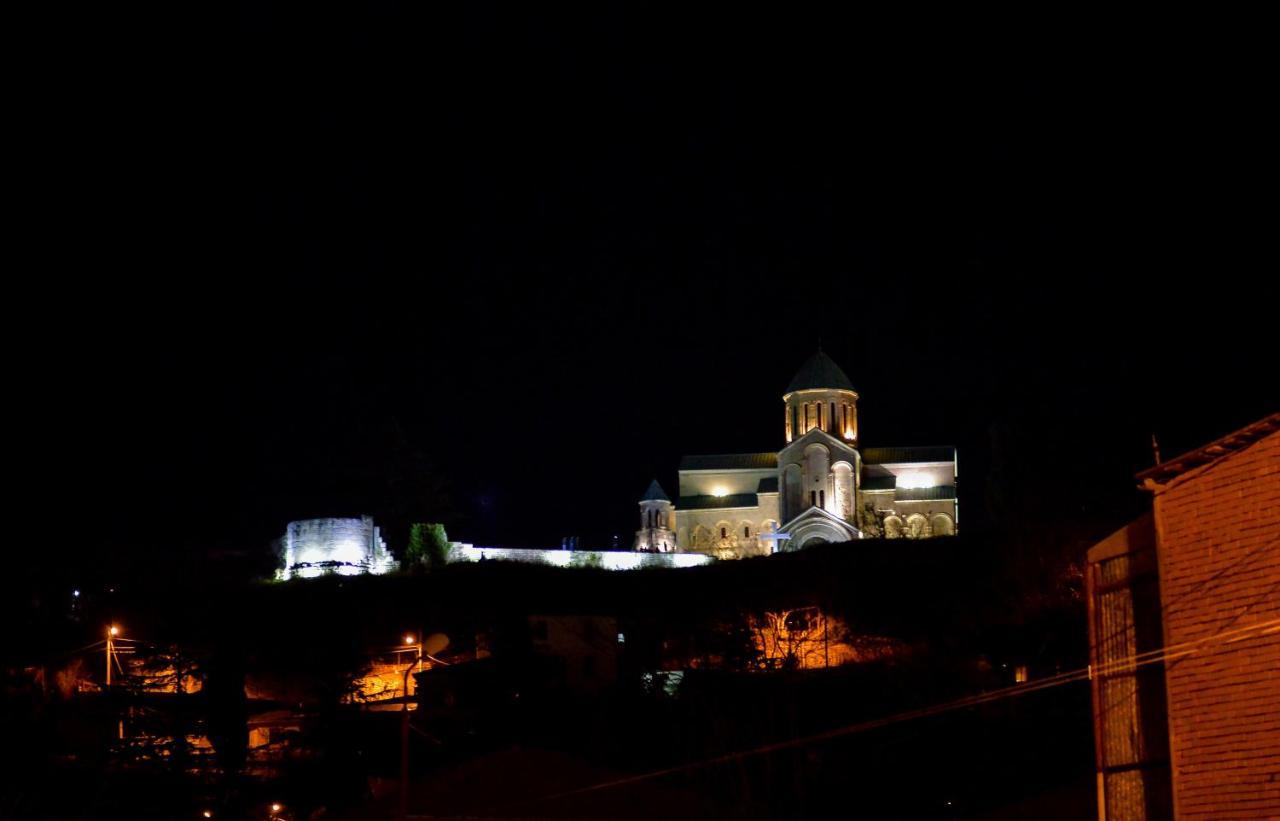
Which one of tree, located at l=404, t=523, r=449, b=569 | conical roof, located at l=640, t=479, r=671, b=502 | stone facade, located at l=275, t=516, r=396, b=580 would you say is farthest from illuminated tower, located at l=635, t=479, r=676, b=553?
stone facade, located at l=275, t=516, r=396, b=580

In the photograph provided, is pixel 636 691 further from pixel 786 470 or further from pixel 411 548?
pixel 786 470

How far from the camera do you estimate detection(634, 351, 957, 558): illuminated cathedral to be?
155 ft

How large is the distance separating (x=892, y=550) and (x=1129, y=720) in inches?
891

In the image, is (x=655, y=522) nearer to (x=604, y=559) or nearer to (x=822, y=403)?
(x=604, y=559)

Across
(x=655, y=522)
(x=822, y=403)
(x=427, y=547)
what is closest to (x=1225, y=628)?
(x=427, y=547)

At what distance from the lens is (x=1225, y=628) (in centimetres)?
902

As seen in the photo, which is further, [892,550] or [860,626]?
[892,550]

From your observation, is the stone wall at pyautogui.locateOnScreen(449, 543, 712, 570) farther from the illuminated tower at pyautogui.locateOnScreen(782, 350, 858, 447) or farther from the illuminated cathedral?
the illuminated tower at pyautogui.locateOnScreen(782, 350, 858, 447)

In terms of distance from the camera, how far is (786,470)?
48.5m

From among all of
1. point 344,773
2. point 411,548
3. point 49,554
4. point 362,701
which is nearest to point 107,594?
point 49,554

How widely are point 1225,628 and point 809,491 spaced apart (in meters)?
39.0

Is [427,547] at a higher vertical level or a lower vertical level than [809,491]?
lower

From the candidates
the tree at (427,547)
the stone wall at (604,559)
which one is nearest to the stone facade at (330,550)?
the tree at (427,547)

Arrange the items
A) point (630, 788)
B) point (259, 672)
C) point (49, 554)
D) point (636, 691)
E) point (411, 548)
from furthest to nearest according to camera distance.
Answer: point (411, 548) < point (49, 554) < point (259, 672) < point (636, 691) < point (630, 788)
